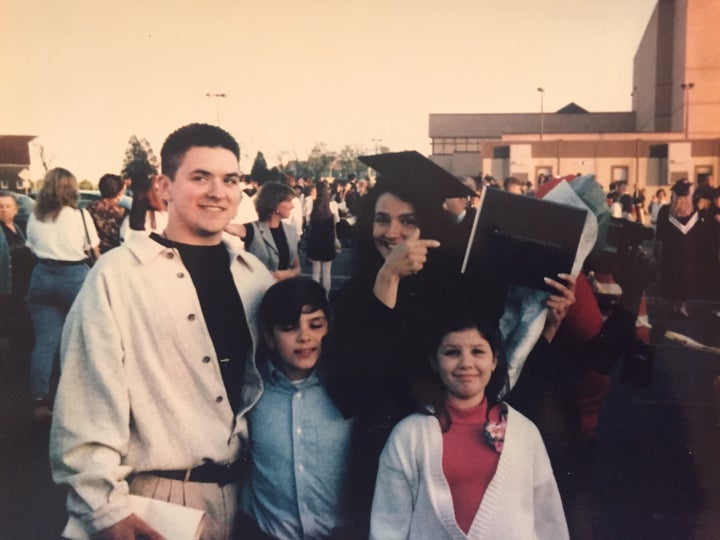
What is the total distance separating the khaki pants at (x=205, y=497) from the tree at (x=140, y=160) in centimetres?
79

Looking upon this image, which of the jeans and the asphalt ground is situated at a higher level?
the jeans

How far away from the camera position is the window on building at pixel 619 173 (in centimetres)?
220

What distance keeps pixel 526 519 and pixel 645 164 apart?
1467mm

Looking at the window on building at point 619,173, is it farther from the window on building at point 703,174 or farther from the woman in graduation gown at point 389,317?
the woman in graduation gown at point 389,317

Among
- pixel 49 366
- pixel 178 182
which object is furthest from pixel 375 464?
pixel 49 366

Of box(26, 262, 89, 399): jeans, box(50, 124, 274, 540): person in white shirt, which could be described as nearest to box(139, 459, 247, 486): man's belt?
box(50, 124, 274, 540): person in white shirt

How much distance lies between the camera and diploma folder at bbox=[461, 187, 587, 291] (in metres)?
1.43

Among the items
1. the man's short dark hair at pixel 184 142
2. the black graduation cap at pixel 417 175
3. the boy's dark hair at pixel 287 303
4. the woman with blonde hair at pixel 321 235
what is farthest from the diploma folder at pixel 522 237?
the woman with blonde hair at pixel 321 235

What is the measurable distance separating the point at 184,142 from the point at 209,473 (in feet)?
2.44

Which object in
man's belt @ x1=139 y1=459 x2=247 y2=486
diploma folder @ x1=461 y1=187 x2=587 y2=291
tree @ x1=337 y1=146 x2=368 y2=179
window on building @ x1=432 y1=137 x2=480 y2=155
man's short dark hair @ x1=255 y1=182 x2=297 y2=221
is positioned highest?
window on building @ x1=432 y1=137 x2=480 y2=155

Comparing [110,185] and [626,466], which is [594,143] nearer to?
[626,466]

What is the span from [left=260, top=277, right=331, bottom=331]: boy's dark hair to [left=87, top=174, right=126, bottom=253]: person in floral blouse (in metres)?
1.10

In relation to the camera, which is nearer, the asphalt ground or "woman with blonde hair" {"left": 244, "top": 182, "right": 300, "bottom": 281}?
the asphalt ground

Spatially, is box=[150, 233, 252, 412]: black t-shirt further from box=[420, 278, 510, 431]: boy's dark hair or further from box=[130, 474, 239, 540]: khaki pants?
box=[420, 278, 510, 431]: boy's dark hair
